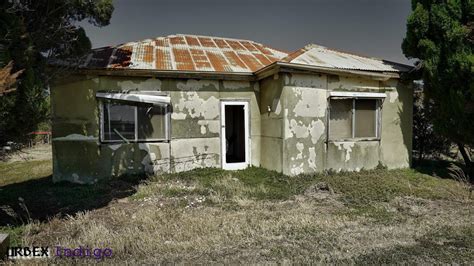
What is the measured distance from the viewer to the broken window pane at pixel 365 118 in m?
8.12

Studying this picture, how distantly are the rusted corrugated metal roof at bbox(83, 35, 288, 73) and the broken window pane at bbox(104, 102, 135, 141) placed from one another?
1111 millimetres

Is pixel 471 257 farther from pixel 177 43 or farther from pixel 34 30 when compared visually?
pixel 177 43

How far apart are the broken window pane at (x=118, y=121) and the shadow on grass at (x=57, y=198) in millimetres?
1188

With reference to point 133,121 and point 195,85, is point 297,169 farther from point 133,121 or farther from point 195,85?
point 133,121

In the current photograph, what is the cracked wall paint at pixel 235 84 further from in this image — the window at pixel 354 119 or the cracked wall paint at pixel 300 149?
the window at pixel 354 119

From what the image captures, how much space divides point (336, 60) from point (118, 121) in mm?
6616

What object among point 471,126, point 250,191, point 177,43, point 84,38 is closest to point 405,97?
point 471,126

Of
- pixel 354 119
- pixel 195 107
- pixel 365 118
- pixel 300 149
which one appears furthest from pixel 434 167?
pixel 195 107

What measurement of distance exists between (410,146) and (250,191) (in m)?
5.75

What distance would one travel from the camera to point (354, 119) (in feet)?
26.4

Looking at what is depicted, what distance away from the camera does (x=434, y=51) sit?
7.39m

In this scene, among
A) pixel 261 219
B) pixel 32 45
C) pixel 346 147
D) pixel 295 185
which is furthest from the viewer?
pixel 346 147

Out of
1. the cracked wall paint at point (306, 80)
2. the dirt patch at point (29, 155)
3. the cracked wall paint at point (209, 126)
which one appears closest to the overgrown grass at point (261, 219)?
the dirt patch at point (29, 155)

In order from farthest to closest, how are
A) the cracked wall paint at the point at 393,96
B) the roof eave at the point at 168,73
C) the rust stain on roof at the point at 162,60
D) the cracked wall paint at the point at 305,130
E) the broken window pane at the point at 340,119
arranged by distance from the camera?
the cracked wall paint at the point at 393,96, the broken window pane at the point at 340,119, the rust stain on roof at the point at 162,60, the cracked wall paint at the point at 305,130, the roof eave at the point at 168,73
